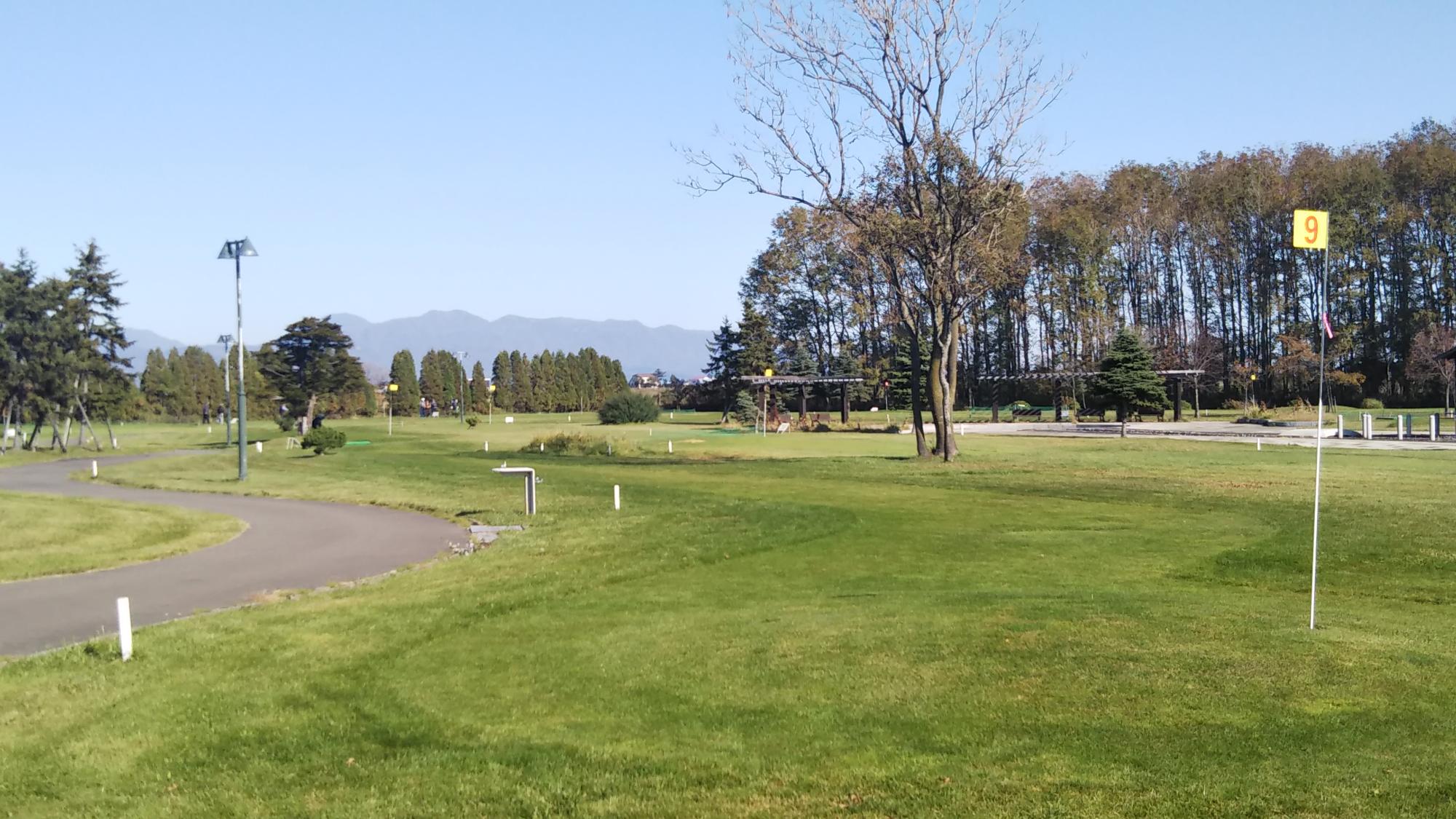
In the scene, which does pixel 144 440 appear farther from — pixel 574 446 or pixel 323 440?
pixel 574 446

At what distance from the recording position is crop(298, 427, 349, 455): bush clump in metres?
43.2

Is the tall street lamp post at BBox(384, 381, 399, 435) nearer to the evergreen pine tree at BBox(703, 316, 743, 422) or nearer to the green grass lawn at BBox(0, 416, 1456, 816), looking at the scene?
the evergreen pine tree at BBox(703, 316, 743, 422)

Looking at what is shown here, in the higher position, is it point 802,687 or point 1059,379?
point 1059,379

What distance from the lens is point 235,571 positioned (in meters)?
16.3

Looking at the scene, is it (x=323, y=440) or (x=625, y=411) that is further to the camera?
(x=625, y=411)

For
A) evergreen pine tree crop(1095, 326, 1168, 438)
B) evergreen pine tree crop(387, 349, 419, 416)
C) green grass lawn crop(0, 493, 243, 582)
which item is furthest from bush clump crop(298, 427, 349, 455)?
evergreen pine tree crop(387, 349, 419, 416)

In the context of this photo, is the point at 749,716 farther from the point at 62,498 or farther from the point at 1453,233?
the point at 1453,233

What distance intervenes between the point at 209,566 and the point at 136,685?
8.42 m

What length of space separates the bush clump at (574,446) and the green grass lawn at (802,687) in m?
27.2

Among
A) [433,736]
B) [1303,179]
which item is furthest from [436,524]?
[1303,179]

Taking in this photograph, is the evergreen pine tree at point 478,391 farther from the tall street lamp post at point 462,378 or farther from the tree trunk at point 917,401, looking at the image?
the tree trunk at point 917,401

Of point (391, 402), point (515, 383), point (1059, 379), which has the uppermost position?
point (515, 383)

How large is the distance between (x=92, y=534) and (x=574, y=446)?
26117 millimetres

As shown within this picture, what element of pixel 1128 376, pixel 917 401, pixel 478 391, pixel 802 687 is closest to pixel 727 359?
pixel 478 391
